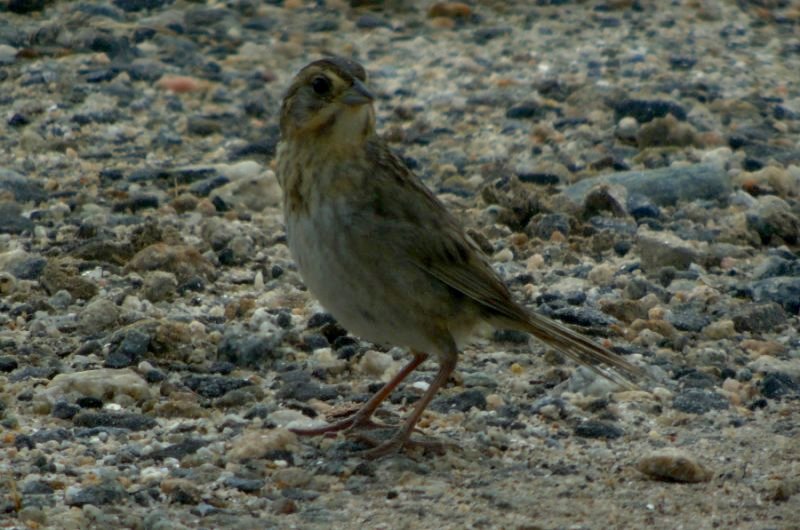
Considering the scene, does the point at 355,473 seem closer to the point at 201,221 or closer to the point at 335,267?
the point at 335,267

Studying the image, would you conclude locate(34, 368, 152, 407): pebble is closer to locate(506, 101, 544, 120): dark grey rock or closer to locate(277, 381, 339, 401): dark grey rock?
locate(277, 381, 339, 401): dark grey rock

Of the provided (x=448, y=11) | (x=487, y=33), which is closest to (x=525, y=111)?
(x=487, y=33)

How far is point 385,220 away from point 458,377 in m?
0.99

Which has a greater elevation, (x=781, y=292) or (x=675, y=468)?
(x=675, y=468)

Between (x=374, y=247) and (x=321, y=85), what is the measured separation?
0.66 m

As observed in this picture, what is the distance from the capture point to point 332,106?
5656mm

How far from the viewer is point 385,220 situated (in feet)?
18.1

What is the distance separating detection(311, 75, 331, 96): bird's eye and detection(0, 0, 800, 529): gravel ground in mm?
1155

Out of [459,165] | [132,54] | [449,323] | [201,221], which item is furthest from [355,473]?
[132,54]

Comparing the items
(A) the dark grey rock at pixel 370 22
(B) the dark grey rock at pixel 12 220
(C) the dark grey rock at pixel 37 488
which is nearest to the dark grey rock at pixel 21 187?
(B) the dark grey rock at pixel 12 220

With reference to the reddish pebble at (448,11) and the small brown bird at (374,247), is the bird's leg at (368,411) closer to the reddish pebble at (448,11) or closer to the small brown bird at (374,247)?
the small brown bird at (374,247)

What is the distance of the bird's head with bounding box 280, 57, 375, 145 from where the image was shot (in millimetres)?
5613

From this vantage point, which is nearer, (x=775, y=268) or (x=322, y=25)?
(x=775, y=268)

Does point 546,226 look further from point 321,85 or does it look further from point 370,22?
point 370,22
